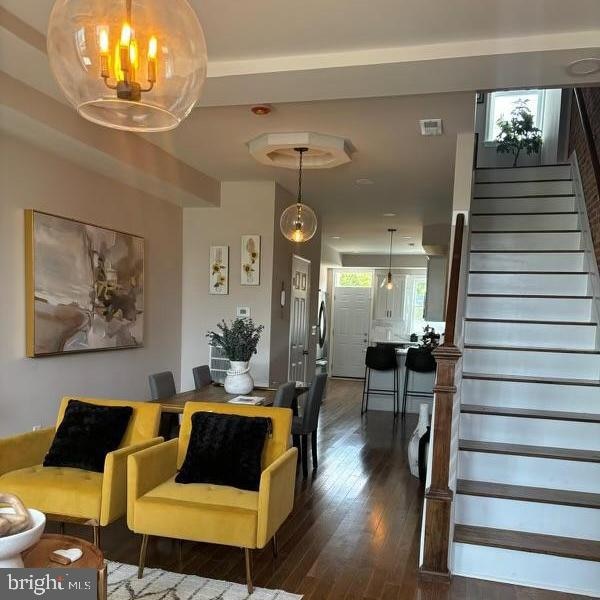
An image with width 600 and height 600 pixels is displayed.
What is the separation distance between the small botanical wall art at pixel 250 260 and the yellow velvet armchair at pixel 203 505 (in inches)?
126

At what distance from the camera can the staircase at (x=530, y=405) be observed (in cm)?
286

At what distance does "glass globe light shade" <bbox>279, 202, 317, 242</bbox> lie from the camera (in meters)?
4.77

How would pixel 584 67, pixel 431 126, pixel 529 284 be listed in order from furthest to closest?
pixel 529 284 < pixel 431 126 < pixel 584 67

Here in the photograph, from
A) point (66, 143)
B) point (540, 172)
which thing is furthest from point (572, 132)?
point (66, 143)

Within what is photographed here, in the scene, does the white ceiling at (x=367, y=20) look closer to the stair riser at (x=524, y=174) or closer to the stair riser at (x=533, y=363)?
the stair riser at (x=533, y=363)

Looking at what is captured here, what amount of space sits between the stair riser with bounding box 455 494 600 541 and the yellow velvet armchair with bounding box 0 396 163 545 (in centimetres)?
195

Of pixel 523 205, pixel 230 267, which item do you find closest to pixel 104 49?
pixel 230 267

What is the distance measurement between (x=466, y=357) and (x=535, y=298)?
890 millimetres

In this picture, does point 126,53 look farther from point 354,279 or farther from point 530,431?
point 354,279

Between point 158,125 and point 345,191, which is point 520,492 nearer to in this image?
point 158,125

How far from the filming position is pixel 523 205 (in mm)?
5461

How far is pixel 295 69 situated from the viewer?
2932 millimetres

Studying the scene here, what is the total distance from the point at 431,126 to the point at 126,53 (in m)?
3.04

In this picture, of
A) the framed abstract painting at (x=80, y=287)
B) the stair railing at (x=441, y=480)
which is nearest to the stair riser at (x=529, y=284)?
the stair railing at (x=441, y=480)
